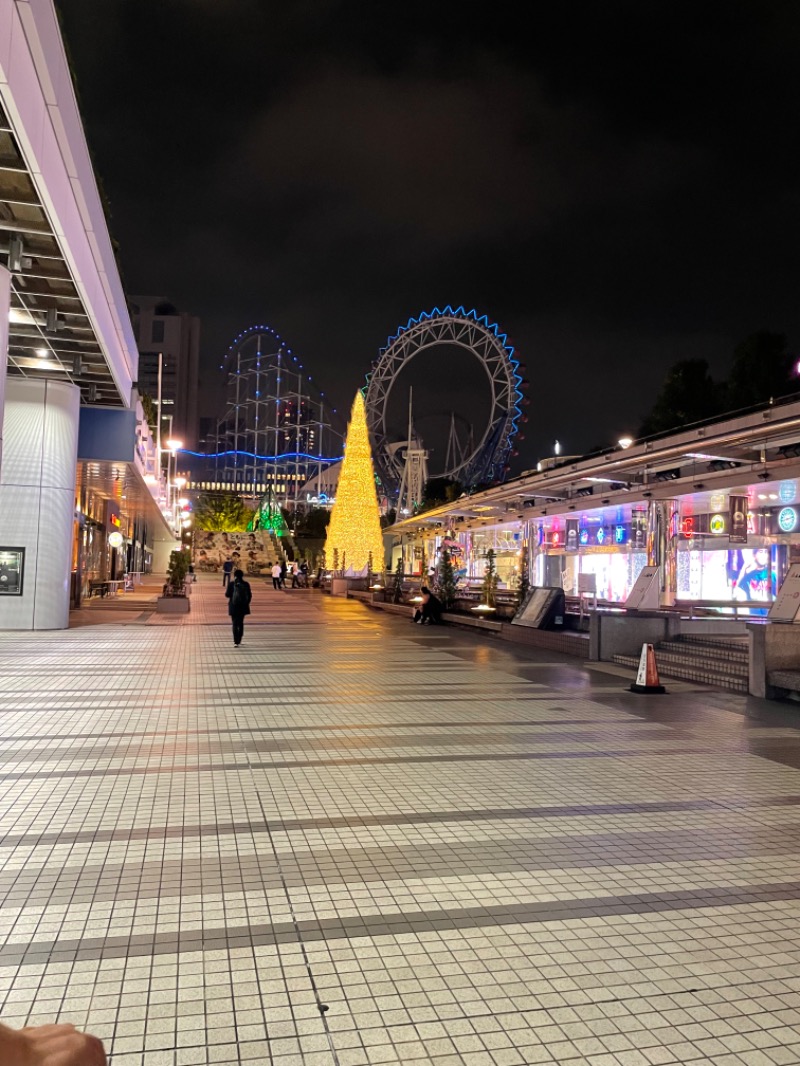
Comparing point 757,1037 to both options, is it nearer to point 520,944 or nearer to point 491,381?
point 520,944

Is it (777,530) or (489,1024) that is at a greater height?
(777,530)

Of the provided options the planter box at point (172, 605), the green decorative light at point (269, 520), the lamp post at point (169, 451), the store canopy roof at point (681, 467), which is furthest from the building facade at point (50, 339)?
the green decorative light at point (269, 520)

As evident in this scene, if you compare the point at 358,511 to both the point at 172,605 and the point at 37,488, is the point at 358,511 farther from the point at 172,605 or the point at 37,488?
the point at 37,488

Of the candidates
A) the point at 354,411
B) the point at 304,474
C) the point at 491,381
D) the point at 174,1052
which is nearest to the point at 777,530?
the point at 174,1052

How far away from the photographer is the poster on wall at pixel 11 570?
18547 millimetres

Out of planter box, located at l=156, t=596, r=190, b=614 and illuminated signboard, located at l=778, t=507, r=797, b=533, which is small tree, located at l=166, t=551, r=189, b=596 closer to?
planter box, located at l=156, t=596, r=190, b=614

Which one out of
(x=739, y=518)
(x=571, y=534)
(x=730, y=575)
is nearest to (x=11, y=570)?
(x=571, y=534)

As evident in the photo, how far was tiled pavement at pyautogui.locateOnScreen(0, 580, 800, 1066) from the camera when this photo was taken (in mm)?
2986

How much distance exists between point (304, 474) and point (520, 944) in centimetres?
13754

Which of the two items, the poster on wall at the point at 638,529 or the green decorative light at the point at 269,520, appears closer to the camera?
the poster on wall at the point at 638,529

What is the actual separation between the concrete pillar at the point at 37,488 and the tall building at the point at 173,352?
5062 inches

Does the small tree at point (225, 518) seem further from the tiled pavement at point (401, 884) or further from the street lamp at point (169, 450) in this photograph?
the tiled pavement at point (401, 884)

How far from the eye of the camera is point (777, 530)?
17.0 metres

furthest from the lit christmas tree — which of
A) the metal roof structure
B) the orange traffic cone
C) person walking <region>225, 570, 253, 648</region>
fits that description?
the orange traffic cone
